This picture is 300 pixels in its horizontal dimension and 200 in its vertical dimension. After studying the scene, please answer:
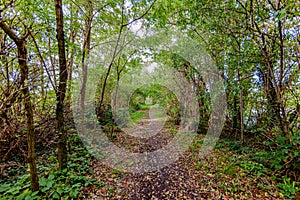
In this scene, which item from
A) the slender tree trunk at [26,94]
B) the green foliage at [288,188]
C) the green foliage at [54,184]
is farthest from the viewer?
the green foliage at [288,188]

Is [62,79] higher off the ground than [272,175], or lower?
higher

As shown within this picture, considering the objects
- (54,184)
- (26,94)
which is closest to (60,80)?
(26,94)

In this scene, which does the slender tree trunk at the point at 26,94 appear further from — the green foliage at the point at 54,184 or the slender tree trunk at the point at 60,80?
the slender tree trunk at the point at 60,80

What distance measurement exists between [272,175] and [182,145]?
8.13ft

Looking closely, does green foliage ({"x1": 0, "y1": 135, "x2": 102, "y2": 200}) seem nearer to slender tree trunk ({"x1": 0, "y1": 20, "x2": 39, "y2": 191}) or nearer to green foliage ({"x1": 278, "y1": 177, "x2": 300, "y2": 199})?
slender tree trunk ({"x1": 0, "y1": 20, "x2": 39, "y2": 191})

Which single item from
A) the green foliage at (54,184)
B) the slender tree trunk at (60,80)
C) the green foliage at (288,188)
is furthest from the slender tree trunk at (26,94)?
the green foliage at (288,188)

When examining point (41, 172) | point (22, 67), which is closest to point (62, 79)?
point (22, 67)

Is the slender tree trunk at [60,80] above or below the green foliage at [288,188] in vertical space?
above

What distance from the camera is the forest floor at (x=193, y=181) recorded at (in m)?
2.37

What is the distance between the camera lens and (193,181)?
2754 mm

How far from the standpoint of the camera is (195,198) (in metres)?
2.30

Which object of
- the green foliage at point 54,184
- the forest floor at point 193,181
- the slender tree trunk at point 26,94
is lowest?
the forest floor at point 193,181

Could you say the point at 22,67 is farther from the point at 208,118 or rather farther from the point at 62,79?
the point at 208,118

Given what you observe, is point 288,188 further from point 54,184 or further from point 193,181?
point 54,184
